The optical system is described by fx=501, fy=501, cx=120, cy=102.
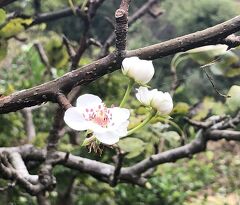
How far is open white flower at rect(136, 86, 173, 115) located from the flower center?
6 cm

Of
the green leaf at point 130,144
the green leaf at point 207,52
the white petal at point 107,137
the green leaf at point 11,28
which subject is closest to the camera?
the white petal at point 107,137

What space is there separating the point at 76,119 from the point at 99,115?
0.8 inches

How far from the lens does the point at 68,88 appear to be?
458 mm

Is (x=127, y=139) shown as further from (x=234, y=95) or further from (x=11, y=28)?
(x=11, y=28)

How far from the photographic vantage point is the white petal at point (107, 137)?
395 millimetres

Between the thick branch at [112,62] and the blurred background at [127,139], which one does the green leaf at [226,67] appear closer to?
the blurred background at [127,139]

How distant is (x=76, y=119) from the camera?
1.35ft

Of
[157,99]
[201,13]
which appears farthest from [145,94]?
[201,13]

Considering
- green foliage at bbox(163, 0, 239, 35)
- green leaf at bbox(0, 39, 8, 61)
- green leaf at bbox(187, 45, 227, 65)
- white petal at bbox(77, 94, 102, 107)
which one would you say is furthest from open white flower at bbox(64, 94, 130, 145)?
green foliage at bbox(163, 0, 239, 35)

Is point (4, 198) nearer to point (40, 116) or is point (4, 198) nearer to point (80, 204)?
point (80, 204)

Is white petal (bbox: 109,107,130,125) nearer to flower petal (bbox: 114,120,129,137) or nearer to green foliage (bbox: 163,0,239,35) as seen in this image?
flower petal (bbox: 114,120,129,137)

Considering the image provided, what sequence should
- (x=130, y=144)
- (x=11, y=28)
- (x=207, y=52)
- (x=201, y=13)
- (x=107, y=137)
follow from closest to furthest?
1. (x=107, y=137)
2. (x=207, y=52)
3. (x=130, y=144)
4. (x=11, y=28)
5. (x=201, y=13)

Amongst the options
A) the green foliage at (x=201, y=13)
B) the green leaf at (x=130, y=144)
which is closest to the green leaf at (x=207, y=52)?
the green leaf at (x=130, y=144)

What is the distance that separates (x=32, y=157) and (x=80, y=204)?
0.91m
